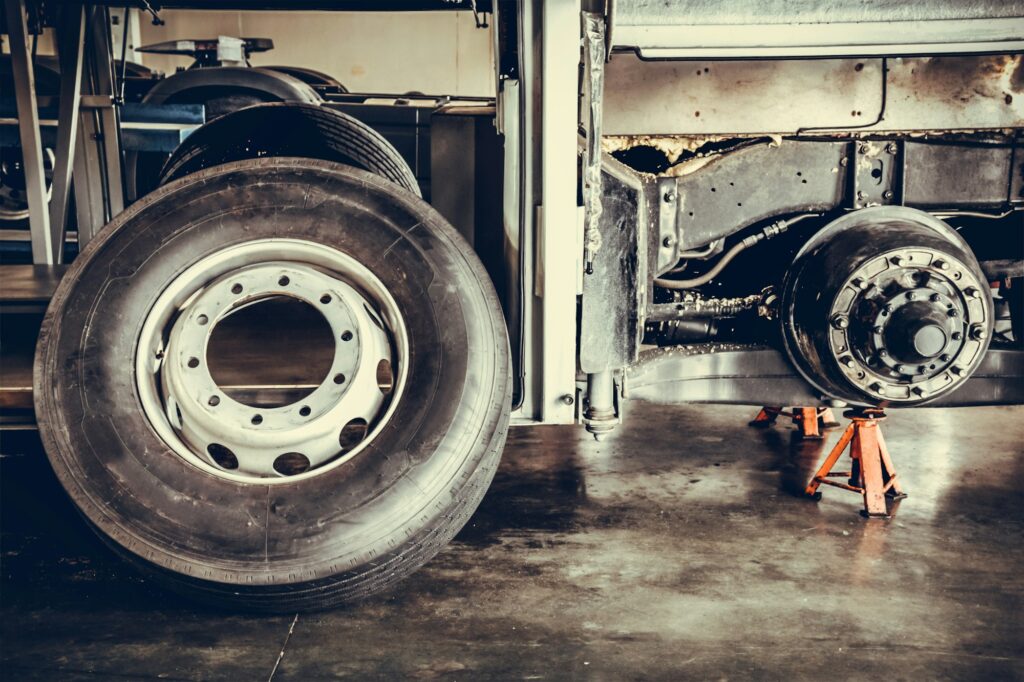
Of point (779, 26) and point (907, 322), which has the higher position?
point (779, 26)

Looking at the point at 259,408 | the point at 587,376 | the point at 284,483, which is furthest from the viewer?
the point at 587,376

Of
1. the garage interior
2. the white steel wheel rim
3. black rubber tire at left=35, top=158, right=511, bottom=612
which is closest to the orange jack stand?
the garage interior

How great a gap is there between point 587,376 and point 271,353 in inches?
40.4

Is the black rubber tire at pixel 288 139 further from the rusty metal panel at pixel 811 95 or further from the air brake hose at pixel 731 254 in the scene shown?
the air brake hose at pixel 731 254

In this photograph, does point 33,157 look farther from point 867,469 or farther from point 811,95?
point 867,469

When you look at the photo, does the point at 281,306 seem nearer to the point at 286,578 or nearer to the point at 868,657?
the point at 286,578

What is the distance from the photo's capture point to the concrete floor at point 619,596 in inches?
76.0

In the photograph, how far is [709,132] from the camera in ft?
8.14

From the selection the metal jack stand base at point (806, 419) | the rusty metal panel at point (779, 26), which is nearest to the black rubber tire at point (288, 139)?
the rusty metal panel at point (779, 26)

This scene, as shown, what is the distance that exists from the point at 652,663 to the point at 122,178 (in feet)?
12.8

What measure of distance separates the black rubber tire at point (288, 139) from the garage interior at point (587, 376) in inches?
0.6

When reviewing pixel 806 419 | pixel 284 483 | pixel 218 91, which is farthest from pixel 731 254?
pixel 218 91

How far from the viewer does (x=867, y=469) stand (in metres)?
2.95

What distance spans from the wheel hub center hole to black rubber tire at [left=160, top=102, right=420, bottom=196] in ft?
1.59
